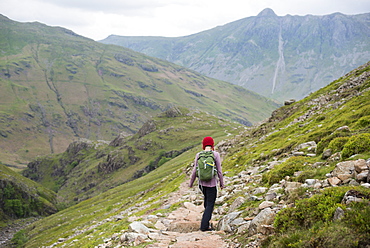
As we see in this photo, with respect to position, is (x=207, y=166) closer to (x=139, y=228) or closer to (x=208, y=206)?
(x=208, y=206)

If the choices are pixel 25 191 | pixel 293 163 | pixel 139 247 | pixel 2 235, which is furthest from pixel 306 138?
pixel 25 191

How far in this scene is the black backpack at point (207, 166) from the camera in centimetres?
1374

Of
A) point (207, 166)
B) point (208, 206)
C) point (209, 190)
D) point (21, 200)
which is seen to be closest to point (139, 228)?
point (208, 206)

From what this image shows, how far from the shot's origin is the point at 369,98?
2952 centimetres

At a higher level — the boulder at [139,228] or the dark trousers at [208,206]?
the dark trousers at [208,206]

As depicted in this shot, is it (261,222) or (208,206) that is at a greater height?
(261,222)

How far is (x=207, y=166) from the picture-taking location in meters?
13.8

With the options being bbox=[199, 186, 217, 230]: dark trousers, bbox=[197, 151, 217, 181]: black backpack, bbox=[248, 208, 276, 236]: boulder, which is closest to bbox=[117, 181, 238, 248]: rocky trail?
bbox=[199, 186, 217, 230]: dark trousers

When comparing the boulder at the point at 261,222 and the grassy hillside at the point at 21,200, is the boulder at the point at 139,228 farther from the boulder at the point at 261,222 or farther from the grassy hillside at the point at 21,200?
the grassy hillside at the point at 21,200

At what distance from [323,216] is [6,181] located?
19534cm

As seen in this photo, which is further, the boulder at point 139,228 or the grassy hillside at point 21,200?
the grassy hillside at point 21,200

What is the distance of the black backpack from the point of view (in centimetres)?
1374

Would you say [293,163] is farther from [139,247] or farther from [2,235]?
[2,235]

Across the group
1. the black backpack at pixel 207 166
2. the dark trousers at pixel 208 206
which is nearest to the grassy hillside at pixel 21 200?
the dark trousers at pixel 208 206
